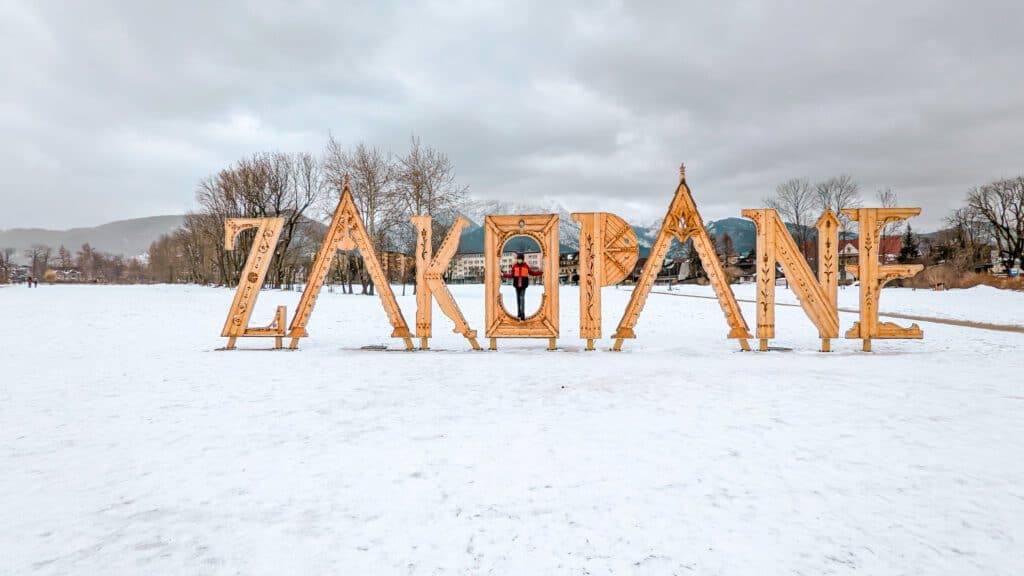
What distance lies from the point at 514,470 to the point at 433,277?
6487mm

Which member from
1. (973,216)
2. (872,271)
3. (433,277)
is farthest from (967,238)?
(433,277)

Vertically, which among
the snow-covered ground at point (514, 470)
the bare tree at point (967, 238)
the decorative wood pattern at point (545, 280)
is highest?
the bare tree at point (967, 238)

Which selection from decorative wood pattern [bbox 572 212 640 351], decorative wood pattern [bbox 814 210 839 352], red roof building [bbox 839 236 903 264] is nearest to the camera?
decorative wood pattern [bbox 814 210 839 352]

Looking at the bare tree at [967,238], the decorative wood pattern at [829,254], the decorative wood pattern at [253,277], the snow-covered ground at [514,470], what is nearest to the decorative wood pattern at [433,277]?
the snow-covered ground at [514,470]

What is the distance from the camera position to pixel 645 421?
465 centimetres

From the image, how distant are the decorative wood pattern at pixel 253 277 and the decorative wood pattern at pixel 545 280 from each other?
4.39 metres

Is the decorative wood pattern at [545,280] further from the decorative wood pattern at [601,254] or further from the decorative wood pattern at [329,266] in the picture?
the decorative wood pattern at [329,266]

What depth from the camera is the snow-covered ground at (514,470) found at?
2.45 m

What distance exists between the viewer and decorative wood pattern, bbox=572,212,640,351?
9133 millimetres

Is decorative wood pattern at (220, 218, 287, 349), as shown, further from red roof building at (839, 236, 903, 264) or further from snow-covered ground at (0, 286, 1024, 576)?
red roof building at (839, 236, 903, 264)

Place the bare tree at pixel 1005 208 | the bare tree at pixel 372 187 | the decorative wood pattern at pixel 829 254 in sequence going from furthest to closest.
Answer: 1. the bare tree at pixel 1005 208
2. the bare tree at pixel 372 187
3. the decorative wood pattern at pixel 829 254

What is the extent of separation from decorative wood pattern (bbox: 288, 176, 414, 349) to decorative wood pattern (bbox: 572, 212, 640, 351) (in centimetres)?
391

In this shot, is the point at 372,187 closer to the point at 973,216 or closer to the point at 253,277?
the point at 253,277

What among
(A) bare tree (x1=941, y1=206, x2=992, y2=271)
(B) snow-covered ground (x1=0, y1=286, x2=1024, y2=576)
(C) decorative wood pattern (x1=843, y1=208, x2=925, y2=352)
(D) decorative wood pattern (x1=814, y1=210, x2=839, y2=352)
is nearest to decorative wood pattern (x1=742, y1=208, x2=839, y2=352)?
(D) decorative wood pattern (x1=814, y1=210, x2=839, y2=352)
